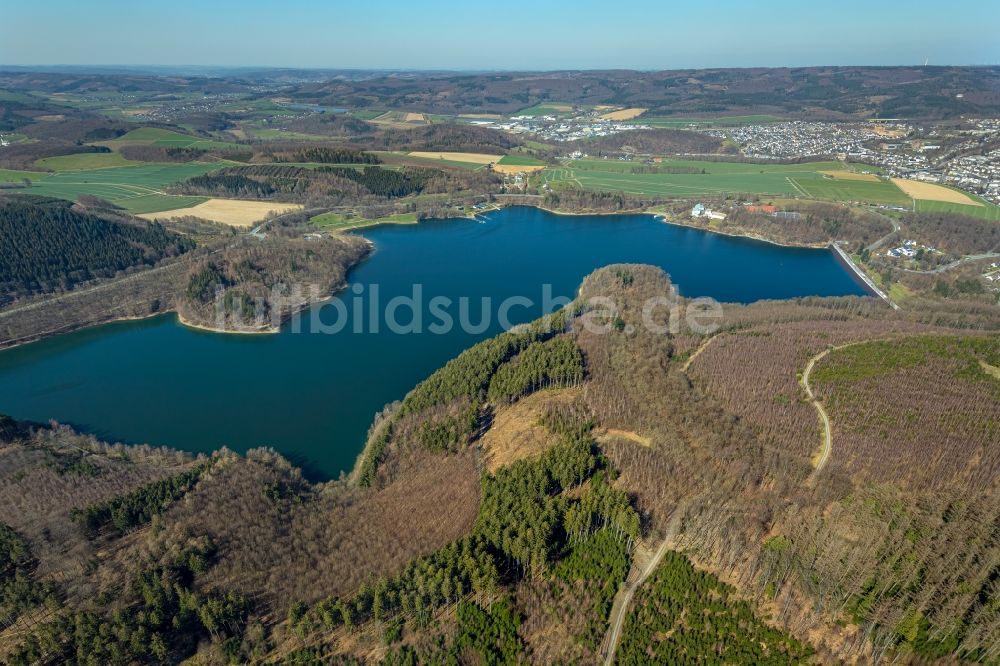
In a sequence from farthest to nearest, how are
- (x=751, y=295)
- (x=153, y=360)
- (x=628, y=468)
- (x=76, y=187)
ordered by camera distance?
(x=76, y=187) < (x=751, y=295) < (x=153, y=360) < (x=628, y=468)

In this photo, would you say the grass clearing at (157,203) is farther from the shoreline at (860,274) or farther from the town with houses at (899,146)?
the town with houses at (899,146)

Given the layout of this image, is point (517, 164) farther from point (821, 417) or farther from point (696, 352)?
point (821, 417)

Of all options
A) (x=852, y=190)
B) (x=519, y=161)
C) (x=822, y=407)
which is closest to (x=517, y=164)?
(x=519, y=161)

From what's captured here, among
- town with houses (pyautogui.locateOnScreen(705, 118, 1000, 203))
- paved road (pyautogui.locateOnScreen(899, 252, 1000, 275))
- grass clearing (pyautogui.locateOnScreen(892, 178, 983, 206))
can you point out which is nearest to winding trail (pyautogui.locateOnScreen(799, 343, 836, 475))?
paved road (pyautogui.locateOnScreen(899, 252, 1000, 275))

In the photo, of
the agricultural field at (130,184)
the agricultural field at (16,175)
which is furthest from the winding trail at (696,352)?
the agricultural field at (16,175)

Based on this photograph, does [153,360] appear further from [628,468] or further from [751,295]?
[751,295]

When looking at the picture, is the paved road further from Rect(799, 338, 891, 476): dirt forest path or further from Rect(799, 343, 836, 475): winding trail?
Rect(799, 343, 836, 475): winding trail

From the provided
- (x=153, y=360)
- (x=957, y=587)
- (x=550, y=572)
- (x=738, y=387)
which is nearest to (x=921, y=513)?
(x=957, y=587)
